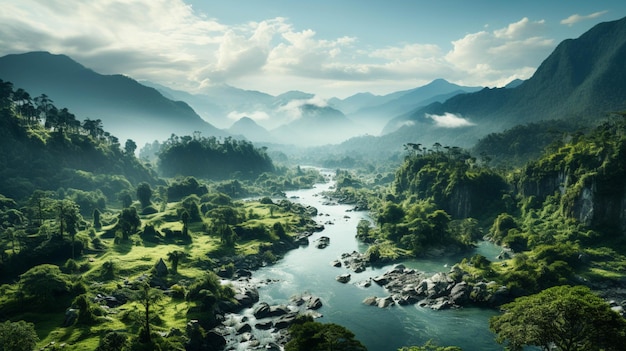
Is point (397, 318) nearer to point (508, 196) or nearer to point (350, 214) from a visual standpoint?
point (508, 196)

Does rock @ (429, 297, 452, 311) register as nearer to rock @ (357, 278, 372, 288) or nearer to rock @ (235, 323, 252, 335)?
rock @ (357, 278, 372, 288)

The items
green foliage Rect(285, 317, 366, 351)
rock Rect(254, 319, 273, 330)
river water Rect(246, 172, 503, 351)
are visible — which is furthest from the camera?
rock Rect(254, 319, 273, 330)

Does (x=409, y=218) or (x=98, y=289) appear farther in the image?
(x=409, y=218)

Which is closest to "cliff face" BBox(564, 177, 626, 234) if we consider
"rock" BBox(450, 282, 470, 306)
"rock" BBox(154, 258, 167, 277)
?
"rock" BBox(450, 282, 470, 306)

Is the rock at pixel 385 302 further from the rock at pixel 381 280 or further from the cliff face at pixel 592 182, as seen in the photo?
the cliff face at pixel 592 182

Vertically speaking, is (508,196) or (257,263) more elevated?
(508,196)

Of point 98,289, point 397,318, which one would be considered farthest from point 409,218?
point 98,289

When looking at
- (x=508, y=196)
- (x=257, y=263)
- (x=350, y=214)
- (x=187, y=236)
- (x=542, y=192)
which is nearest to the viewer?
(x=257, y=263)
